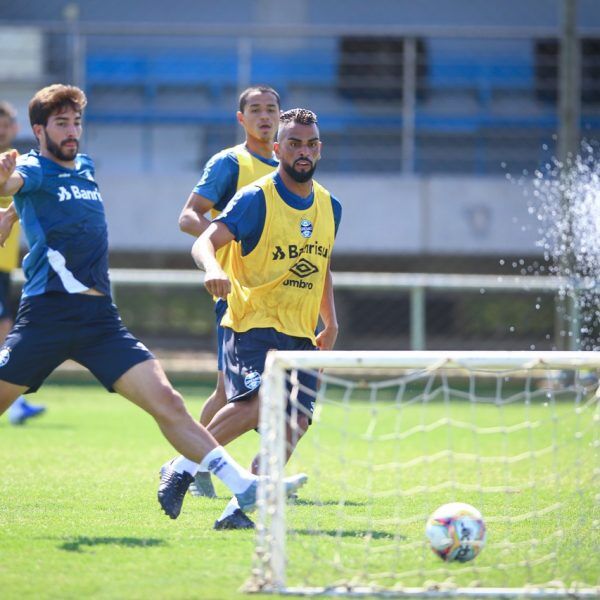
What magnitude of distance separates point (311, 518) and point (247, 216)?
5.13ft

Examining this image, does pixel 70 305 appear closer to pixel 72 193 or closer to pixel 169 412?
pixel 72 193

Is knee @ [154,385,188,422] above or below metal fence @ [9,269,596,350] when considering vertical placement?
above

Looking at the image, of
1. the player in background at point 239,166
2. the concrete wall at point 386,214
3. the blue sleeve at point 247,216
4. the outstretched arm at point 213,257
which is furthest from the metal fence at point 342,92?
the outstretched arm at point 213,257

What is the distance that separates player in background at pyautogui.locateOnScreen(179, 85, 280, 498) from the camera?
6.83 meters

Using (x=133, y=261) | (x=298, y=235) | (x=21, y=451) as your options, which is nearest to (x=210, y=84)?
(x=133, y=261)

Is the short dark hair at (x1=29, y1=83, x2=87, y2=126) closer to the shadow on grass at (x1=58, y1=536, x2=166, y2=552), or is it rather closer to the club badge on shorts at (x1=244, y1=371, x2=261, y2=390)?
the club badge on shorts at (x1=244, y1=371, x2=261, y2=390)

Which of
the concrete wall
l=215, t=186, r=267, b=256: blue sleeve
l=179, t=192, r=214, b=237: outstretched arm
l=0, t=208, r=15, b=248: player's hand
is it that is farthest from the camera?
the concrete wall

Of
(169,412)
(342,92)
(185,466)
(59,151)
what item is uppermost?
(342,92)

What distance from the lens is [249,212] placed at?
5.79 metres

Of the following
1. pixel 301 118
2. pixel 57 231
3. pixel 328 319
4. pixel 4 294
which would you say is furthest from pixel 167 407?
pixel 4 294

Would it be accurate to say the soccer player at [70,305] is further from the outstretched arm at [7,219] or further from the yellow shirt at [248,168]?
the yellow shirt at [248,168]

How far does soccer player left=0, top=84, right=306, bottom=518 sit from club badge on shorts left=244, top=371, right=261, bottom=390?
59 centimetres

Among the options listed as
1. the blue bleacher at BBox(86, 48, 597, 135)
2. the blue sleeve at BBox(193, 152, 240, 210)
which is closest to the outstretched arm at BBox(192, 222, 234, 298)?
the blue sleeve at BBox(193, 152, 240, 210)

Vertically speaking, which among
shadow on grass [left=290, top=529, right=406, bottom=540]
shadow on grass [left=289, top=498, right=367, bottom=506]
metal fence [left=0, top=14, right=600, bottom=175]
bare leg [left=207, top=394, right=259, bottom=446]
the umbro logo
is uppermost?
metal fence [left=0, top=14, right=600, bottom=175]
